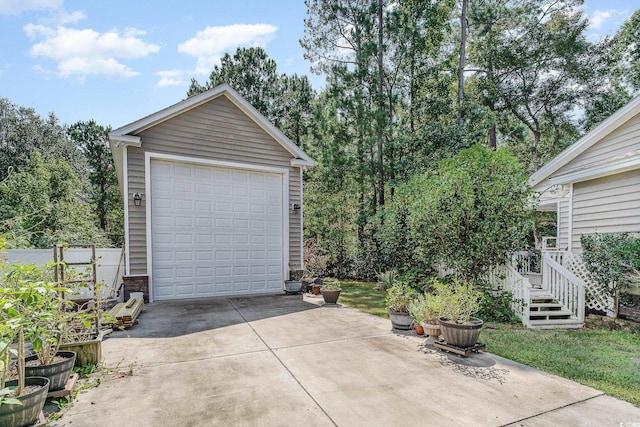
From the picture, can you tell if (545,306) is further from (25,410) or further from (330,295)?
(25,410)

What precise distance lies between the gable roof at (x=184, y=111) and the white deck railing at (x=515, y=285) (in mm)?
5578

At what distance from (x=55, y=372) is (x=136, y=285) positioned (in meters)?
4.89

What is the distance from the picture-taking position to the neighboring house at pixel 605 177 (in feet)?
22.8

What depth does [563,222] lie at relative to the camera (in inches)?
396

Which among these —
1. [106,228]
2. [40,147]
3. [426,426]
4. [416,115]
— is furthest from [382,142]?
[40,147]

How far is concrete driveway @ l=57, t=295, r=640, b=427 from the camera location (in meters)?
2.73

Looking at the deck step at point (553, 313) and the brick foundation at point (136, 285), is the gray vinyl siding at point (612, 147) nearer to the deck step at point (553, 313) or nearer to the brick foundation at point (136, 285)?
the deck step at point (553, 313)

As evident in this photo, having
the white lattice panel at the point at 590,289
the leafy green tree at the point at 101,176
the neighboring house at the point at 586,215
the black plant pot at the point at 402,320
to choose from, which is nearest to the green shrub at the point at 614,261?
the white lattice panel at the point at 590,289

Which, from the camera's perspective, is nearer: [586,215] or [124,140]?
[124,140]

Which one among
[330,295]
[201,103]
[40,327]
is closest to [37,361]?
[40,327]

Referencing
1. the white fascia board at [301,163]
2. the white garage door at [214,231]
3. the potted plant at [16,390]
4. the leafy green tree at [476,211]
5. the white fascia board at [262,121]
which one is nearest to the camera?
the potted plant at [16,390]

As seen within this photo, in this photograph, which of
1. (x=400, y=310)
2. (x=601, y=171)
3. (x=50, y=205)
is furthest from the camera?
(x=50, y=205)

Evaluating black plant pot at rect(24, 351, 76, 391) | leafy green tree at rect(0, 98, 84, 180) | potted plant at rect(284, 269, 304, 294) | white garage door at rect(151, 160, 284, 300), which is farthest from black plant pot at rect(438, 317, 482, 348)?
leafy green tree at rect(0, 98, 84, 180)

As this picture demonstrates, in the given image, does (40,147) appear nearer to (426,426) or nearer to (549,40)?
(426,426)
